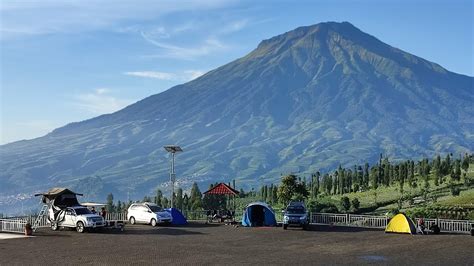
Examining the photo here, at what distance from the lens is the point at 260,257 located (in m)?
24.9

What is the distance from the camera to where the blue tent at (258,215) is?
39.6 metres

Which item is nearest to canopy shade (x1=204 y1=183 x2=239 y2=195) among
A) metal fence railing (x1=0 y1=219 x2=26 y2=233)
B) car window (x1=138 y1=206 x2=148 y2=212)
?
car window (x1=138 y1=206 x2=148 y2=212)

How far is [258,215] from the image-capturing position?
1566 inches

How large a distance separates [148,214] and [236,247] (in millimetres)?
13358

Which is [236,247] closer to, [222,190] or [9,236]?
[9,236]

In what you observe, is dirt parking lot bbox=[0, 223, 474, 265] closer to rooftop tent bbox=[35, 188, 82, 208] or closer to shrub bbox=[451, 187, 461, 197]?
rooftop tent bbox=[35, 188, 82, 208]

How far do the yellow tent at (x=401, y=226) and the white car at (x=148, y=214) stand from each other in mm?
13549

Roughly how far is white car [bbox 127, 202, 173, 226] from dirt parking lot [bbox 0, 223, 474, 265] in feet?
9.07

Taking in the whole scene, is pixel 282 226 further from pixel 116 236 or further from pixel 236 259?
pixel 236 259

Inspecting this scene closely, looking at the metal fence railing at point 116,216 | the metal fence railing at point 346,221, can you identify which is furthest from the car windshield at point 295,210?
the metal fence railing at point 116,216

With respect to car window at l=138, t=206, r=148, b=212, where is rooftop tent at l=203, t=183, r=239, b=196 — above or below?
above

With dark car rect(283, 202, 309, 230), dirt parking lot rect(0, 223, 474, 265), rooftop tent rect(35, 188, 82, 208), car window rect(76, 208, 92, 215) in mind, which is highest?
rooftop tent rect(35, 188, 82, 208)

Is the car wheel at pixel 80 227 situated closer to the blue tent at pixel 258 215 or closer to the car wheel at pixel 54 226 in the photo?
the car wheel at pixel 54 226

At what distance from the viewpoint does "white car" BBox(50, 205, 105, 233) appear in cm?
3506
